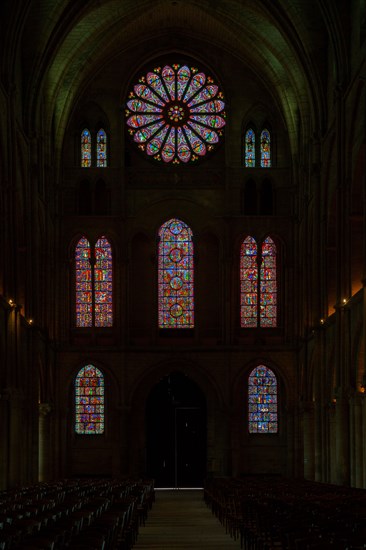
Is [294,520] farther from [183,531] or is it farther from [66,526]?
[183,531]

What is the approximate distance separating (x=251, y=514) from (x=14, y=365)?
70.0ft

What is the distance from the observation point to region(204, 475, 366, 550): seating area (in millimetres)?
15278

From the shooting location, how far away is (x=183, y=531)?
31641 millimetres

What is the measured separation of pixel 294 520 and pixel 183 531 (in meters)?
13.2

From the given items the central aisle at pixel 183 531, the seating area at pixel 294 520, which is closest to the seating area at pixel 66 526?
the central aisle at pixel 183 531

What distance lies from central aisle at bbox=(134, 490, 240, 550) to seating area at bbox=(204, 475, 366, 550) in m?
0.52

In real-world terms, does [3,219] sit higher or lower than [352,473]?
higher

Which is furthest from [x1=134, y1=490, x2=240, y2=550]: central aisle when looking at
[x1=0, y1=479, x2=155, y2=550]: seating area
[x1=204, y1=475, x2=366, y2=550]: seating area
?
[x1=0, y1=479, x2=155, y2=550]: seating area

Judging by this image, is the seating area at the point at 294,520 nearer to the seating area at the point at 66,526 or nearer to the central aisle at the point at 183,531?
the central aisle at the point at 183,531

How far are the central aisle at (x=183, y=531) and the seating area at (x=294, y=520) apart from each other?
0.52 metres

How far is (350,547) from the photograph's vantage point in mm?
14250

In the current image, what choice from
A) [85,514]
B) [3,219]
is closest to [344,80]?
[3,219]

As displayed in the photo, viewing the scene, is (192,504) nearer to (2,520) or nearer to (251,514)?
(251,514)

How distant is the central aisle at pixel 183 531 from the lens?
88.1 ft
